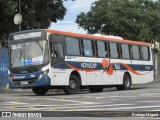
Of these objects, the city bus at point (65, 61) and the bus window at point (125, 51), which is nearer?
the city bus at point (65, 61)

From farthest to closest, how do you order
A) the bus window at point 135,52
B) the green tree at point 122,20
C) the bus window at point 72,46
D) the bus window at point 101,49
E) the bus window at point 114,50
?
the green tree at point 122,20 → the bus window at point 135,52 → the bus window at point 114,50 → the bus window at point 101,49 → the bus window at point 72,46

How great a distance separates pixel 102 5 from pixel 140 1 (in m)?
5.67

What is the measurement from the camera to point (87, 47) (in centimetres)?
2639

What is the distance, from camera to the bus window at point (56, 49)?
77.4ft

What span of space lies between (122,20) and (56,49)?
96.5 ft

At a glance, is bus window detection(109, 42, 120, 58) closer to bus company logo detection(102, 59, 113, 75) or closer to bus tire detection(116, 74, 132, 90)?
bus company logo detection(102, 59, 113, 75)

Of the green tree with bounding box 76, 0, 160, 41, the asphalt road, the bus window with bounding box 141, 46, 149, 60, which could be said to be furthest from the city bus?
the green tree with bounding box 76, 0, 160, 41

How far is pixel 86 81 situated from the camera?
26.1 meters

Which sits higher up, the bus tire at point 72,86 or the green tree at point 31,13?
the green tree at point 31,13

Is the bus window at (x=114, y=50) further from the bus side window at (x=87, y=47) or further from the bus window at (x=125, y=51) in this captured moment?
the bus side window at (x=87, y=47)


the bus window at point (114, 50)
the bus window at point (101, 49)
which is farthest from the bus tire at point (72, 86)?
the bus window at point (114, 50)

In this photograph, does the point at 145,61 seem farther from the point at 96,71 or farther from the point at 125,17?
the point at 125,17

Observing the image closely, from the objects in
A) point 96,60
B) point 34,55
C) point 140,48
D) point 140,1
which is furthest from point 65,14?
point 140,1

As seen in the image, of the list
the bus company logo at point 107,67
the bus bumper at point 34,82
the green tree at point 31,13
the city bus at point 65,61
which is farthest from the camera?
the green tree at point 31,13
